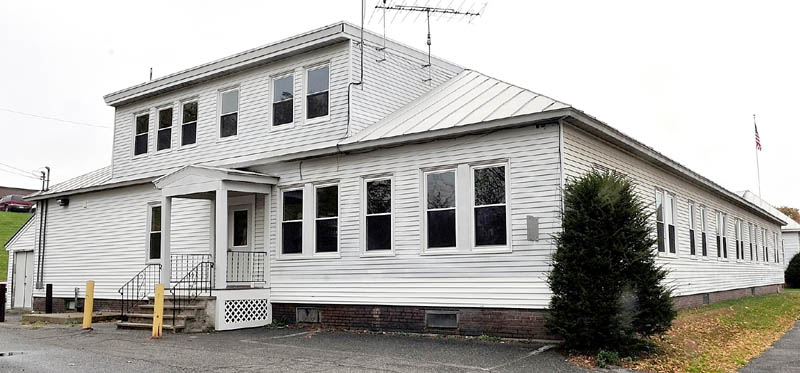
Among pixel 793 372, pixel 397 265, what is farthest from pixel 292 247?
pixel 793 372

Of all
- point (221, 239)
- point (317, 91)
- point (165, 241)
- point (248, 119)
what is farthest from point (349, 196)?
point (165, 241)

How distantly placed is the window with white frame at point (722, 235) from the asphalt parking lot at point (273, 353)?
43.9 ft

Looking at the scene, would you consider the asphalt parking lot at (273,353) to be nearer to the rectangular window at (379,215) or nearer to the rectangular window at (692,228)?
the rectangular window at (379,215)

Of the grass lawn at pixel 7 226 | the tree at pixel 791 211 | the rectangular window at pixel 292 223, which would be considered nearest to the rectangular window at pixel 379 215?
the rectangular window at pixel 292 223

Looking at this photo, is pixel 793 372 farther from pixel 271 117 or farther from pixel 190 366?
pixel 271 117

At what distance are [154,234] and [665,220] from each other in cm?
1377

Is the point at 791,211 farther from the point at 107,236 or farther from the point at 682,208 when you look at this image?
the point at 107,236

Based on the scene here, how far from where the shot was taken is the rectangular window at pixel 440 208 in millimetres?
14133

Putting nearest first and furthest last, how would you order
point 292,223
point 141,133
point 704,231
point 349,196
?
point 349,196, point 292,223, point 704,231, point 141,133

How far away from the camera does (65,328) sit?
1739 centimetres

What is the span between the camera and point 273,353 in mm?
12117

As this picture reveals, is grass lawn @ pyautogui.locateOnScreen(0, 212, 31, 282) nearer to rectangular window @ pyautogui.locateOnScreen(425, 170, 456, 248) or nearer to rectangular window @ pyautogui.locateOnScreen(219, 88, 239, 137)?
rectangular window @ pyautogui.locateOnScreen(219, 88, 239, 137)

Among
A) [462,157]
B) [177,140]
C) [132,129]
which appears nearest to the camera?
[462,157]

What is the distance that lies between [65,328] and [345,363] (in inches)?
384
